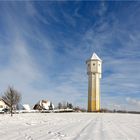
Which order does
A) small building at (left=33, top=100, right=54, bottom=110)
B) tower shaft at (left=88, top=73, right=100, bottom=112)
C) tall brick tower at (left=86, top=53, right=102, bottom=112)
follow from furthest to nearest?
small building at (left=33, top=100, right=54, bottom=110), tall brick tower at (left=86, top=53, right=102, bottom=112), tower shaft at (left=88, top=73, right=100, bottom=112)

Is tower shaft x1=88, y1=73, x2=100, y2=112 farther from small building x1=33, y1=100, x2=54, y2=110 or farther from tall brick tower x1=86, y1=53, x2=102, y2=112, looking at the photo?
small building x1=33, y1=100, x2=54, y2=110

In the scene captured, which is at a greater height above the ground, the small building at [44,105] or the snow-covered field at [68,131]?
the small building at [44,105]

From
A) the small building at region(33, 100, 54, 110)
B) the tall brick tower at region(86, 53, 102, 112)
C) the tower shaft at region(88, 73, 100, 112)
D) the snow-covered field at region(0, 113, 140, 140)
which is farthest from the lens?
the small building at region(33, 100, 54, 110)

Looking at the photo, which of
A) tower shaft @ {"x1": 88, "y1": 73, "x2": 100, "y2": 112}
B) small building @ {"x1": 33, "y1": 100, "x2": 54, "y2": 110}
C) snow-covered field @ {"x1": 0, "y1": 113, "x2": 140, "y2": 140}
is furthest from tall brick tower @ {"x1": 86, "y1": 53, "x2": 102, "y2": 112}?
snow-covered field @ {"x1": 0, "y1": 113, "x2": 140, "y2": 140}

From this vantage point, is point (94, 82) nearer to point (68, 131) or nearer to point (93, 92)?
point (93, 92)

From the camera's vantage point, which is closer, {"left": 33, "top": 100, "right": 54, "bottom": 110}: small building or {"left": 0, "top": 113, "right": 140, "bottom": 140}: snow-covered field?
{"left": 0, "top": 113, "right": 140, "bottom": 140}: snow-covered field

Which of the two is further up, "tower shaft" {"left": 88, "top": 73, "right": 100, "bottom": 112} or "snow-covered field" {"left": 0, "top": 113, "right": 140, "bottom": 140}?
"tower shaft" {"left": 88, "top": 73, "right": 100, "bottom": 112}

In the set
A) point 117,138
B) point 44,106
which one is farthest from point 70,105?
point 117,138

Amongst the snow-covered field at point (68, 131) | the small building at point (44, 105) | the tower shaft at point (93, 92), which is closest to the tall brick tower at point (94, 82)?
the tower shaft at point (93, 92)

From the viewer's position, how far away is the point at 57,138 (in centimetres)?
1161

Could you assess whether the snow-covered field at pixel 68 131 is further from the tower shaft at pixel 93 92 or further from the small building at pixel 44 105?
the small building at pixel 44 105

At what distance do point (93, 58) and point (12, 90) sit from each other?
81.8 ft

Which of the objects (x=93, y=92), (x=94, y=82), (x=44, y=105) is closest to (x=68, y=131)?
(x=93, y=92)

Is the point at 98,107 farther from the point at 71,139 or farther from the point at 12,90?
the point at 71,139
